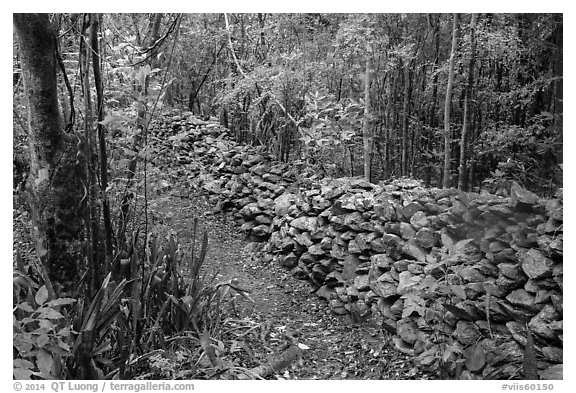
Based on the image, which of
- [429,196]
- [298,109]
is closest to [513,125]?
[429,196]

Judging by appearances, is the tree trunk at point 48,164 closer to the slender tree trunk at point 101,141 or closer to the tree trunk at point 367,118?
the slender tree trunk at point 101,141

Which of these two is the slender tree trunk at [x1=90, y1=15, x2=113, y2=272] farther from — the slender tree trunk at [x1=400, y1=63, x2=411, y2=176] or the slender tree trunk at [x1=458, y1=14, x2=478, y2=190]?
the slender tree trunk at [x1=400, y1=63, x2=411, y2=176]

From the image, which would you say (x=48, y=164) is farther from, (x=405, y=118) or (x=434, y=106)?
(x=434, y=106)

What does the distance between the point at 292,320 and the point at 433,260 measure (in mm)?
1451

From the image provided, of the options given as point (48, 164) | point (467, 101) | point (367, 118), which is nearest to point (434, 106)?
point (367, 118)

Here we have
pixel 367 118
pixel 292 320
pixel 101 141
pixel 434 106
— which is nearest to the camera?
pixel 101 141

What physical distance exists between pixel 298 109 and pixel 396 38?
49.8 inches

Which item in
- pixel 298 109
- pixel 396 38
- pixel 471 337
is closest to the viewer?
pixel 471 337

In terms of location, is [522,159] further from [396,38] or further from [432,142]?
[396,38]

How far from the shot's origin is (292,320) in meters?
3.62

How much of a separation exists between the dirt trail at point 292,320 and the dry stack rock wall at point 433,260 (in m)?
0.13

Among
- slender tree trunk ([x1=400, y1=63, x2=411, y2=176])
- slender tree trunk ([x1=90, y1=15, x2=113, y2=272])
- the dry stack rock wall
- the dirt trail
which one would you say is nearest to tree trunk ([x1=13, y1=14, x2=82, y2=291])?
slender tree trunk ([x1=90, y1=15, x2=113, y2=272])

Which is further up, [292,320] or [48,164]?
[48,164]
